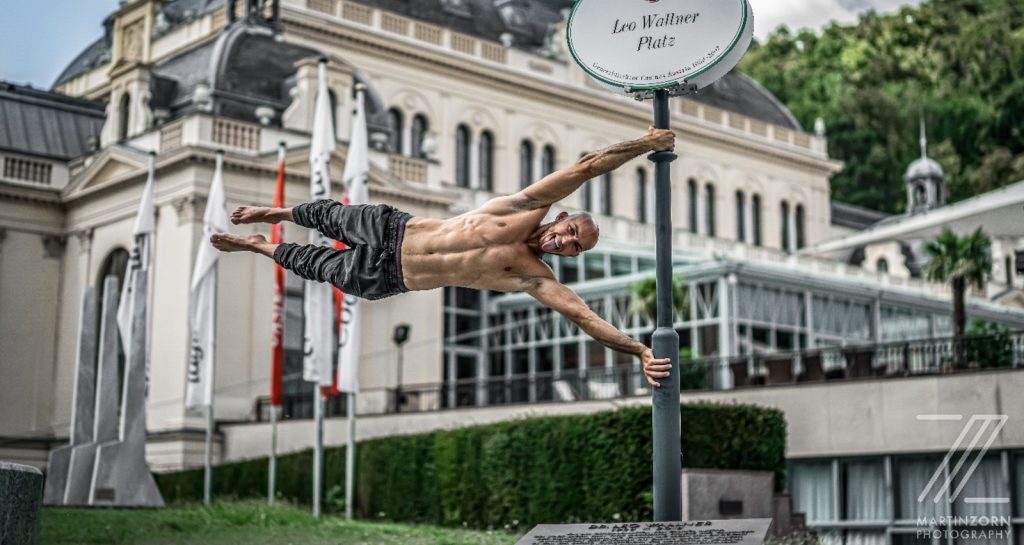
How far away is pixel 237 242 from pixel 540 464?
44.9ft

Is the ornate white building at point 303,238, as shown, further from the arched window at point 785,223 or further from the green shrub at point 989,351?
the arched window at point 785,223

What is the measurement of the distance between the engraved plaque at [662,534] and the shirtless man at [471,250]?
1123 millimetres

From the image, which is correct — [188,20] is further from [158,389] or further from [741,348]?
[741,348]

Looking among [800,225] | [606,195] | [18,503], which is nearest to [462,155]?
[606,195]

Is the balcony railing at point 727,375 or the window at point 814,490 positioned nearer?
the window at point 814,490

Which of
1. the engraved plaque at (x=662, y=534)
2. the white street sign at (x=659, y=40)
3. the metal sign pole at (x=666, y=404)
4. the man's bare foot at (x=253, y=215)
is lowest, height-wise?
Answer: the engraved plaque at (x=662, y=534)

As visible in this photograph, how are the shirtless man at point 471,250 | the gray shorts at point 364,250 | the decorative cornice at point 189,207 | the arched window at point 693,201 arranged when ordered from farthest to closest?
the arched window at point 693,201 < the decorative cornice at point 189,207 < the gray shorts at point 364,250 < the shirtless man at point 471,250

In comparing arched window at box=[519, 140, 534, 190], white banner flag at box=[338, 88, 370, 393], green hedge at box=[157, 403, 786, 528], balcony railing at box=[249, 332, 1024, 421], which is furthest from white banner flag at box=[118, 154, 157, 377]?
arched window at box=[519, 140, 534, 190]

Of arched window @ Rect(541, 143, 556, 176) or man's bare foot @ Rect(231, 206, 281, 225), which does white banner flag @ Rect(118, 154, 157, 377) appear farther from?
arched window @ Rect(541, 143, 556, 176)

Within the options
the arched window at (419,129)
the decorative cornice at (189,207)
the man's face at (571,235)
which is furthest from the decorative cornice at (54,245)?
the man's face at (571,235)

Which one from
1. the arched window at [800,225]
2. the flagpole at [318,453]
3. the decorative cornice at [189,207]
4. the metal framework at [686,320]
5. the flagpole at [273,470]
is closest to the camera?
the flagpole at [318,453]

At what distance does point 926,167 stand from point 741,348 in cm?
3605

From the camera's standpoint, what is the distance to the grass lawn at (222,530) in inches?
669

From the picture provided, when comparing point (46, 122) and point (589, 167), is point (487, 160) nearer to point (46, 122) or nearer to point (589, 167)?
point (46, 122)
